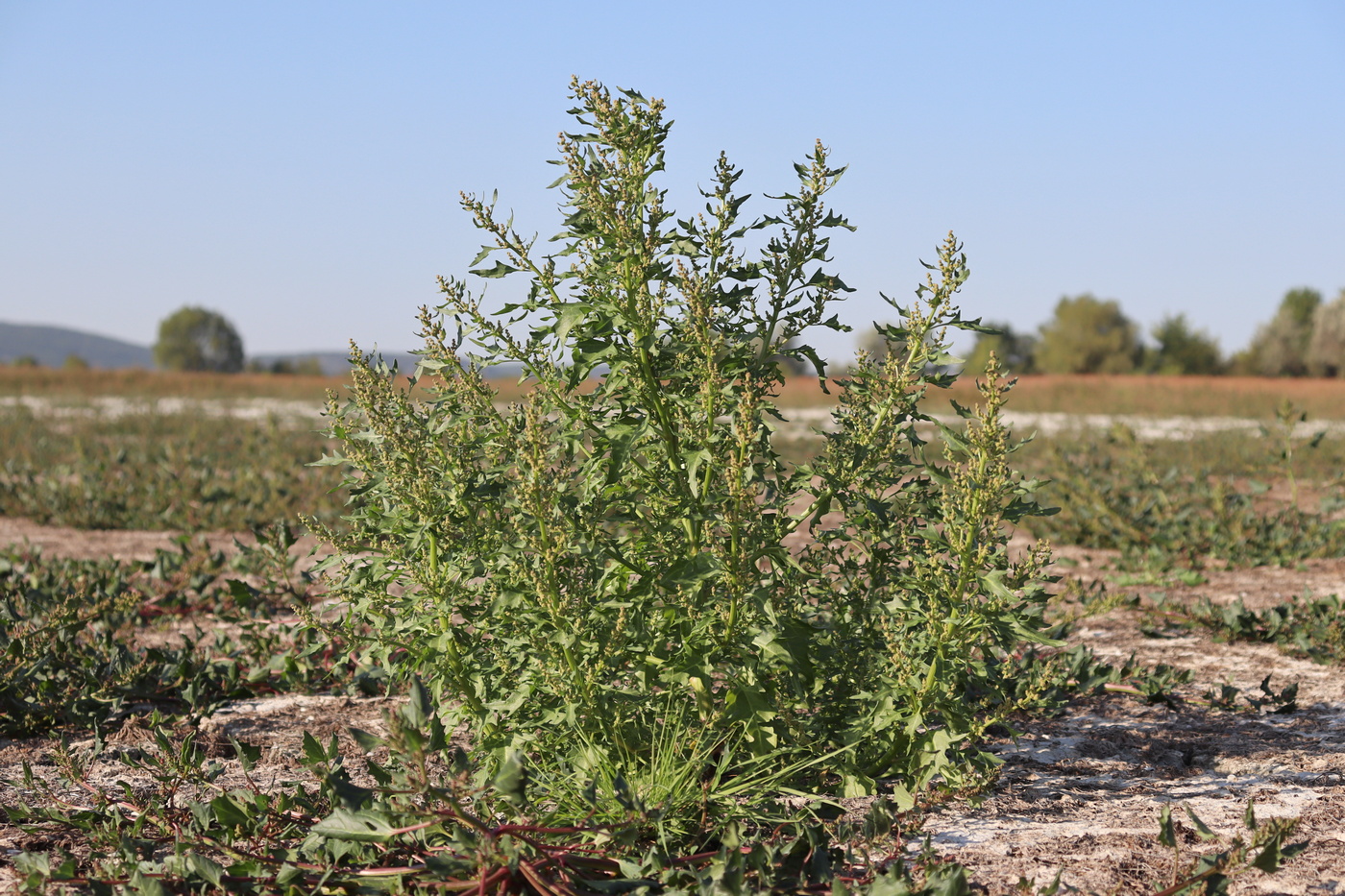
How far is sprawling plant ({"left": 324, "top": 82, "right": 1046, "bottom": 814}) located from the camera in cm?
267

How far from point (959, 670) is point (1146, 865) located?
2.13 feet

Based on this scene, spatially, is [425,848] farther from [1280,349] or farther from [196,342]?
[196,342]

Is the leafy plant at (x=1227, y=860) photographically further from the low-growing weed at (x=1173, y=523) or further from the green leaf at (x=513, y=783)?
the low-growing weed at (x=1173, y=523)

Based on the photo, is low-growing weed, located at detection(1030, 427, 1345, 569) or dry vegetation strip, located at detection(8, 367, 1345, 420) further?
dry vegetation strip, located at detection(8, 367, 1345, 420)

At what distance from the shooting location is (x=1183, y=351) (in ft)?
204

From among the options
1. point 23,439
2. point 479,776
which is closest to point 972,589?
point 479,776

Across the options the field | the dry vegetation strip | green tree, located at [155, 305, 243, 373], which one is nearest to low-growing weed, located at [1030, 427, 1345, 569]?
the field

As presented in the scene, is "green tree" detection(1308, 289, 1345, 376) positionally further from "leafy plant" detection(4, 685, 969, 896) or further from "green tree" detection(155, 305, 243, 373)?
"green tree" detection(155, 305, 243, 373)

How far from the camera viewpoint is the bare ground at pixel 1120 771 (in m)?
2.72

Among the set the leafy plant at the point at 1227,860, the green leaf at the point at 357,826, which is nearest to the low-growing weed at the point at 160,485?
the green leaf at the point at 357,826

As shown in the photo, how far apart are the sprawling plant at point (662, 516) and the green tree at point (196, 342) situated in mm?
101236

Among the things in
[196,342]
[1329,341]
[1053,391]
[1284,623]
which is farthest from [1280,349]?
[196,342]

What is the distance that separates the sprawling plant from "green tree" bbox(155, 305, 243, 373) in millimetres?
101236

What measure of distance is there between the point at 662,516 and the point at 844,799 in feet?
3.39
